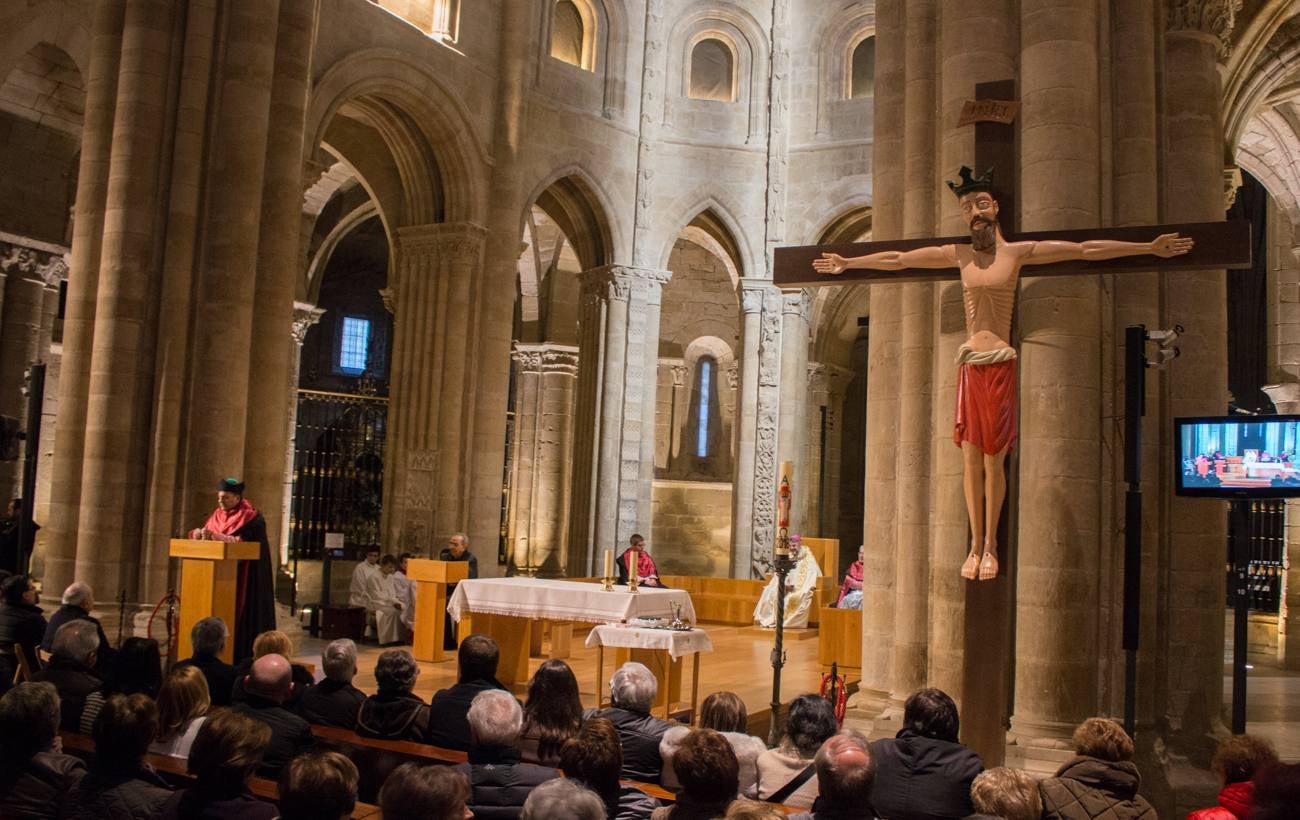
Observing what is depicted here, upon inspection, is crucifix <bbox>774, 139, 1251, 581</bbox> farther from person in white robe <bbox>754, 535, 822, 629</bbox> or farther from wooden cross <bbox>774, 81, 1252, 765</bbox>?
person in white robe <bbox>754, 535, 822, 629</bbox>

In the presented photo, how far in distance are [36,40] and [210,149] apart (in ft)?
14.6

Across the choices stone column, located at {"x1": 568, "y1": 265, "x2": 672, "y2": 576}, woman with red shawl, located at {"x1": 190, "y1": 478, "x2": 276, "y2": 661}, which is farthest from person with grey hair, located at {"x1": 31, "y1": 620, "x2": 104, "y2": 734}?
stone column, located at {"x1": 568, "y1": 265, "x2": 672, "y2": 576}

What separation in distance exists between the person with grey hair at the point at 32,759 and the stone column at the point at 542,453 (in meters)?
18.6

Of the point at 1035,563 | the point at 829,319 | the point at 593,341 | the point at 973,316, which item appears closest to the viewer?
the point at 973,316

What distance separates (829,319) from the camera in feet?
89.3

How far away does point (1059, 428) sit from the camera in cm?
726

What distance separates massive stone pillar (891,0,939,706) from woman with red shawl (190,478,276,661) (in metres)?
4.82

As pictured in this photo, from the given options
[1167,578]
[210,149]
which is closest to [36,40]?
[210,149]

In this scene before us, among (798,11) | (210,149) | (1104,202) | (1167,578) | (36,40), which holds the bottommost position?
(1167,578)

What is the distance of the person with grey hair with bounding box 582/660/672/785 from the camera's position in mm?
5020

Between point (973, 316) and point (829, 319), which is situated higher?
point (829, 319)

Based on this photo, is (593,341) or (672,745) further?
(593,341)

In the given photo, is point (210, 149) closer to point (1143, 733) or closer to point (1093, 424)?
point (1093, 424)

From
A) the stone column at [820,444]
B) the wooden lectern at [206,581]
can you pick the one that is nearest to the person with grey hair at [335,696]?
the wooden lectern at [206,581]
